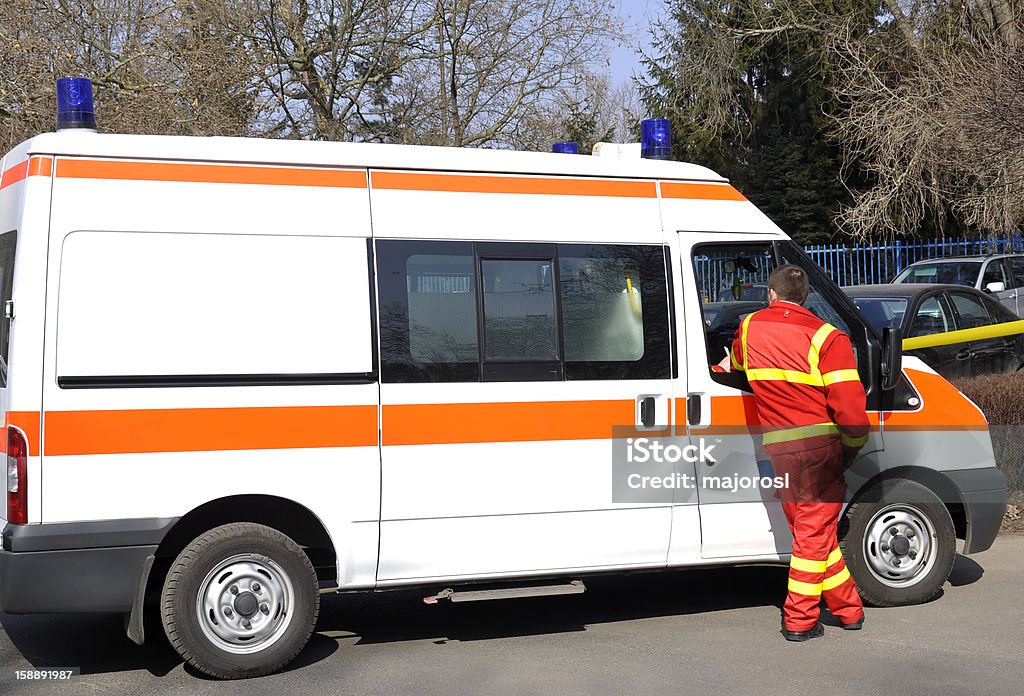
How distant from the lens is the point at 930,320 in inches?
475

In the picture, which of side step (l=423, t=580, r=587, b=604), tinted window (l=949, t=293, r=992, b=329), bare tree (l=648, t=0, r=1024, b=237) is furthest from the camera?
bare tree (l=648, t=0, r=1024, b=237)

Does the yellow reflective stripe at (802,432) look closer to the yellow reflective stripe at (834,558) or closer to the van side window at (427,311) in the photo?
the yellow reflective stripe at (834,558)

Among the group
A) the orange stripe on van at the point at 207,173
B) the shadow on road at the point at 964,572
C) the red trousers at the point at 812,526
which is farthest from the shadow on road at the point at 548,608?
the orange stripe on van at the point at 207,173

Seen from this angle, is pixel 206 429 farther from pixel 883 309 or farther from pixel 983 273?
pixel 983 273

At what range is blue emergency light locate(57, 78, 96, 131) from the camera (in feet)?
18.1

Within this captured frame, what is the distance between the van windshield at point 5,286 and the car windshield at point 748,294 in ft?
11.4

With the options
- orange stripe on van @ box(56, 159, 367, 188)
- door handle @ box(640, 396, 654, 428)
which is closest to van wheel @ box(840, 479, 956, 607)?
door handle @ box(640, 396, 654, 428)

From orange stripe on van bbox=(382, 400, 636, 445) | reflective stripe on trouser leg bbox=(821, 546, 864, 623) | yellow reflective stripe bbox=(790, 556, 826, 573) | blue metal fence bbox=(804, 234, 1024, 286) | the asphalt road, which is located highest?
blue metal fence bbox=(804, 234, 1024, 286)

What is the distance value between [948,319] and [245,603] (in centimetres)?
890

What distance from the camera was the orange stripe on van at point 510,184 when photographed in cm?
→ 575

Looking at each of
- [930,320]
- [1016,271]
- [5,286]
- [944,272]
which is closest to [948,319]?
[930,320]

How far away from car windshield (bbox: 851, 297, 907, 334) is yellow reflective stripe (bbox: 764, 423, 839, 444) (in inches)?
237

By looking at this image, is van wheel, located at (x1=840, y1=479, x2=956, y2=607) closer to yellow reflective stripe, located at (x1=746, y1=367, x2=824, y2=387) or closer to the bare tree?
yellow reflective stripe, located at (x1=746, y1=367, x2=824, y2=387)

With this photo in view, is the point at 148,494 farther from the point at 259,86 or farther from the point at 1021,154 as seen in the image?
the point at 259,86
